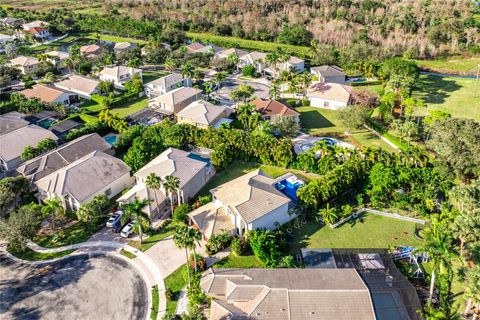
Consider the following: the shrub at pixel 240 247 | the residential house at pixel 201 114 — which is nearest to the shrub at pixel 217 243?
the shrub at pixel 240 247

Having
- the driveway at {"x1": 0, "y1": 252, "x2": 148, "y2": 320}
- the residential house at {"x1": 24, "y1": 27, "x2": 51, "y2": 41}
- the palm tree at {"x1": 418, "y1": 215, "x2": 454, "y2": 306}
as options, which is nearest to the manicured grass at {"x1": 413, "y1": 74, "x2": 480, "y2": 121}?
the palm tree at {"x1": 418, "y1": 215, "x2": 454, "y2": 306}

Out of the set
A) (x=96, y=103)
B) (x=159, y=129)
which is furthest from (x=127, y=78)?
(x=159, y=129)

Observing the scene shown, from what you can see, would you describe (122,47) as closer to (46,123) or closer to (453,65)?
(46,123)

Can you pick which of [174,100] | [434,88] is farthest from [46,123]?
[434,88]

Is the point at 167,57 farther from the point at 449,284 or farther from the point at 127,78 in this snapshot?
the point at 449,284

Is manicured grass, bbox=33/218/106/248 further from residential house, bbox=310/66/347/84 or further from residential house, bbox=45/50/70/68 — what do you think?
residential house, bbox=45/50/70/68

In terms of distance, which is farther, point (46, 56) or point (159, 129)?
point (46, 56)
